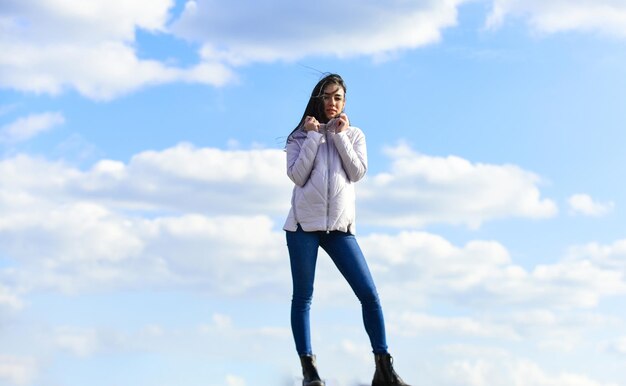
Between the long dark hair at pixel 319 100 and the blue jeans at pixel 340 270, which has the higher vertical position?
the long dark hair at pixel 319 100

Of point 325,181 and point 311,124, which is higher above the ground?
point 311,124

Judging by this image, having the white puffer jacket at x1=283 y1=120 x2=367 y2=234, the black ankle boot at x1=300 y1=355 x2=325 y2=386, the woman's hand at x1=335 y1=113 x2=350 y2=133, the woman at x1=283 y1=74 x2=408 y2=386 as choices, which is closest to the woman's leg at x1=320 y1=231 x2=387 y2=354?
the woman at x1=283 y1=74 x2=408 y2=386

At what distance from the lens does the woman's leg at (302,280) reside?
9406 mm

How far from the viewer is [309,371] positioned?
9.47m

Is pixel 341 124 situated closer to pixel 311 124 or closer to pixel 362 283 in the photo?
pixel 311 124

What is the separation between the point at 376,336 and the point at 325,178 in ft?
5.66

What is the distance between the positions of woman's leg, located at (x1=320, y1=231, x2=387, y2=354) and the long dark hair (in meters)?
1.35

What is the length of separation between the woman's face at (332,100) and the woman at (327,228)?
17 cm

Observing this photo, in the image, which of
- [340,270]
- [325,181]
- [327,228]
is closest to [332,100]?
[325,181]

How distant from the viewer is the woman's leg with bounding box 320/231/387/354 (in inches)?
367

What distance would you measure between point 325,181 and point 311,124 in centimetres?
67

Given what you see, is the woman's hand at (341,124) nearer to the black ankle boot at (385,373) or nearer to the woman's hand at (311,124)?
the woman's hand at (311,124)

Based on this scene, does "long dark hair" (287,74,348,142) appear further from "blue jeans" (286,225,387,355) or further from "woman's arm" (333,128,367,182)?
"blue jeans" (286,225,387,355)

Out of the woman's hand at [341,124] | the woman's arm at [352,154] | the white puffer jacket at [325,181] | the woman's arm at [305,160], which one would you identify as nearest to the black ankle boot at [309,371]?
the white puffer jacket at [325,181]
